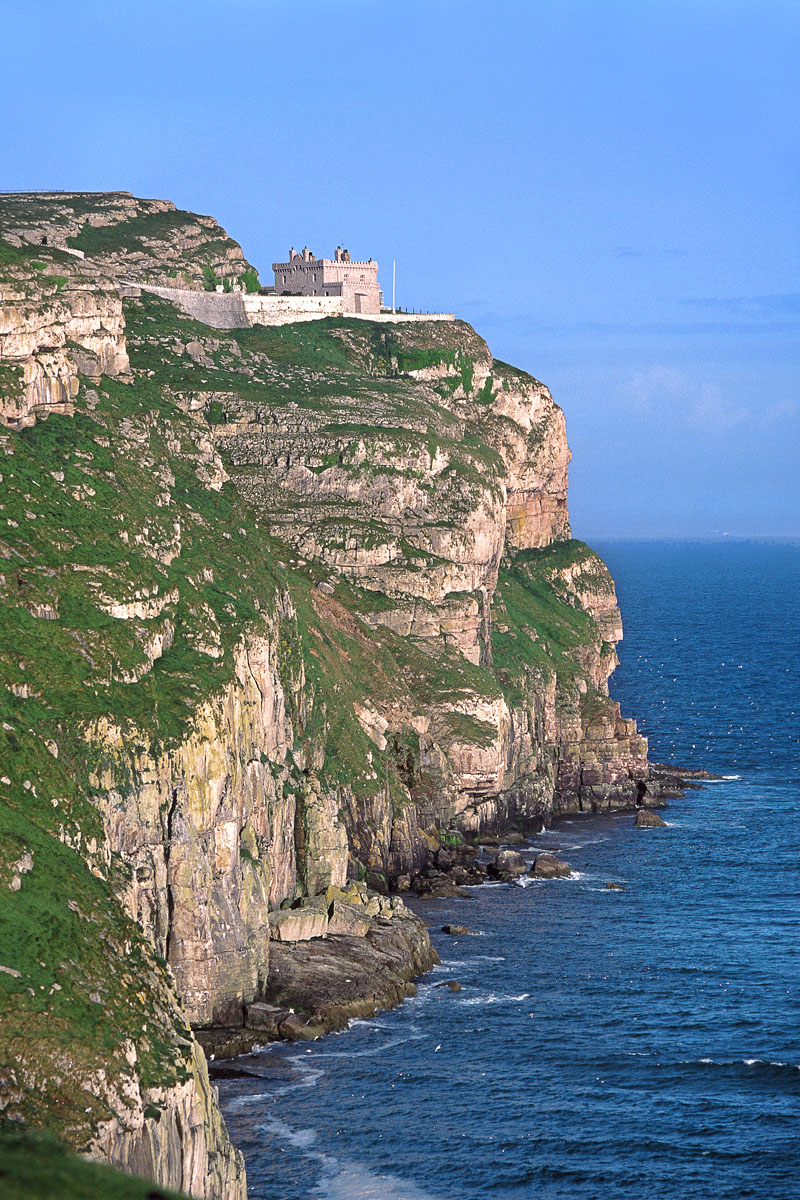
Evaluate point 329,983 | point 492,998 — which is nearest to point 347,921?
point 329,983

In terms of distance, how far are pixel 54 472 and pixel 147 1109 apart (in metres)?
53.4

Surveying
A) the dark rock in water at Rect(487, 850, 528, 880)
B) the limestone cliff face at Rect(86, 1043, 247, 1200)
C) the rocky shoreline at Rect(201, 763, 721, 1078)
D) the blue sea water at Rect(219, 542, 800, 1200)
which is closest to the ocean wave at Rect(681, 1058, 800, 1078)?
the blue sea water at Rect(219, 542, 800, 1200)

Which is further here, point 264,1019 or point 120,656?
point 264,1019

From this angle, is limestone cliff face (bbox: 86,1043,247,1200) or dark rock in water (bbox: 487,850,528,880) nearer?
limestone cliff face (bbox: 86,1043,247,1200)

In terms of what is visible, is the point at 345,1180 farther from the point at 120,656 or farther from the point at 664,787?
the point at 664,787

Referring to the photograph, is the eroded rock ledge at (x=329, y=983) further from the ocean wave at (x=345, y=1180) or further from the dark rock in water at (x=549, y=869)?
the dark rock in water at (x=549, y=869)

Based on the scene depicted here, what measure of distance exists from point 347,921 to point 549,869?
3422cm

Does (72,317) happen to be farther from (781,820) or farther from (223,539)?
(781,820)

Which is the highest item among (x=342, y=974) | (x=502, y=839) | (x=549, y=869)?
(x=502, y=839)

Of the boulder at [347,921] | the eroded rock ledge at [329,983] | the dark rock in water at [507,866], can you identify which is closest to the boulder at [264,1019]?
the eroded rock ledge at [329,983]

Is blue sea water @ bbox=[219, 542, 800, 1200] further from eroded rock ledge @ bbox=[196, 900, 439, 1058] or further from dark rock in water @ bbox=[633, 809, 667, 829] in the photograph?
dark rock in water @ bbox=[633, 809, 667, 829]

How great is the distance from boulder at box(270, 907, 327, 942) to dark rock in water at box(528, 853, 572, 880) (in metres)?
35.7

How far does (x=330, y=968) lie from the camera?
118 meters

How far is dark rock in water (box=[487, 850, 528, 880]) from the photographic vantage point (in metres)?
154
